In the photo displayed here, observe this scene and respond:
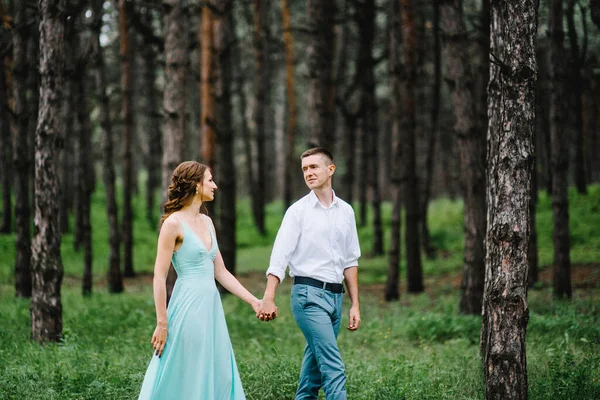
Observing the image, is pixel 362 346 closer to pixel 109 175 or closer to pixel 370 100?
pixel 109 175

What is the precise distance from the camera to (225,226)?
49.0 feet

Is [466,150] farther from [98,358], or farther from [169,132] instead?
[98,358]

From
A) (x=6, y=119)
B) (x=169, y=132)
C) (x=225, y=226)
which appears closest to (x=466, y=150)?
(x=169, y=132)

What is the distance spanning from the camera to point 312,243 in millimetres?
5484

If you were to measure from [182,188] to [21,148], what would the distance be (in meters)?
8.24

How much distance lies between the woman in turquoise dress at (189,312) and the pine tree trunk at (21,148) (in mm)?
7821

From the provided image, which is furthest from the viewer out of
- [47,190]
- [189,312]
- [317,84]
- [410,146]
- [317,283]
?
[410,146]

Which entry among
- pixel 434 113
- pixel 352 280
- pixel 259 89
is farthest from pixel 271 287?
pixel 259 89

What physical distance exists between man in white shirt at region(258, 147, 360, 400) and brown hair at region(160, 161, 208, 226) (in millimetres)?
827

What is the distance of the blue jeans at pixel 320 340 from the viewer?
5.16 metres

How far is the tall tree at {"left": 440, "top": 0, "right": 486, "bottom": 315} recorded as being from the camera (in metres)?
10.7

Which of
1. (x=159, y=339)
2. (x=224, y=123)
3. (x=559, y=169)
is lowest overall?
(x=159, y=339)

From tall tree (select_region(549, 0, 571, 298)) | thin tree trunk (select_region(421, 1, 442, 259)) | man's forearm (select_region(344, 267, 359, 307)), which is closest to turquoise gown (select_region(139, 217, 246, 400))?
man's forearm (select_region(344, 267, 359, 307))

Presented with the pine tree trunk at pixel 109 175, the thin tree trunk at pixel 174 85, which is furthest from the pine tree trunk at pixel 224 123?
the thin tree trunk at pixel 174 85
